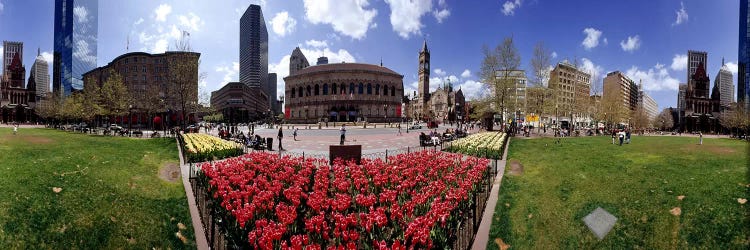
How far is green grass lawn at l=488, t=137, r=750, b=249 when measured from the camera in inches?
333

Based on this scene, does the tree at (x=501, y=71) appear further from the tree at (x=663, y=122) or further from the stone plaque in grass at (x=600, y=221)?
the tree at (x=663, y=122)

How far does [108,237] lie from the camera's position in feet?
26.2

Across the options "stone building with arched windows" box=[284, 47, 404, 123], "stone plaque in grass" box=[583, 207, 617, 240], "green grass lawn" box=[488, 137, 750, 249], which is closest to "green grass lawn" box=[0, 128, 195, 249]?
"green grass lawn" box=[488, 137, 750, 249]

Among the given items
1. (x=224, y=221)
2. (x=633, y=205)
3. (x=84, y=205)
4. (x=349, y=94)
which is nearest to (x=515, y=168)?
(x=633, y=205)

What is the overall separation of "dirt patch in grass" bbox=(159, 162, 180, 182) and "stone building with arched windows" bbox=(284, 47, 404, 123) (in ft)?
278

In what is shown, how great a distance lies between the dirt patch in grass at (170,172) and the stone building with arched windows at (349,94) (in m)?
84.6

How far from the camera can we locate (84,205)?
9.09m

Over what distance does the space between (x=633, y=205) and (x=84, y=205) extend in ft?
53.3

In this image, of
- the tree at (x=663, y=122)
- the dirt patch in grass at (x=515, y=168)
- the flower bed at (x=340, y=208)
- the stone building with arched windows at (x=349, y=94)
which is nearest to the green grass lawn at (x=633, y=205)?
the dirt patch in grass at (x=515, y=168)

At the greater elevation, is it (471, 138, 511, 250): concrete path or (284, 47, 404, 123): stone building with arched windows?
(284, 47, 404, 123): stone building with arched windows

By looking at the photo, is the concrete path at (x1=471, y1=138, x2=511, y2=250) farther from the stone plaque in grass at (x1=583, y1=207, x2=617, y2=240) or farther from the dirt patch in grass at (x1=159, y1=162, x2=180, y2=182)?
the dirt patch in grass at (x1=159, y1=162, x2=180, y2=182)

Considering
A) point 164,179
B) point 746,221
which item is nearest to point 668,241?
point 746,221

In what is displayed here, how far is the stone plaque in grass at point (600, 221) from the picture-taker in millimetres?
9114

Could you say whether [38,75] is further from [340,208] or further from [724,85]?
[724,85]
